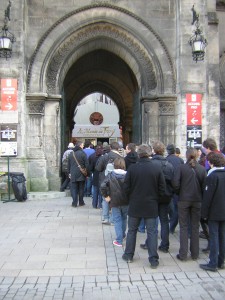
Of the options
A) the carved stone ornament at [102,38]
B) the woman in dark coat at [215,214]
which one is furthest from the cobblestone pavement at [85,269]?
the carved stone ornament at [102,38]

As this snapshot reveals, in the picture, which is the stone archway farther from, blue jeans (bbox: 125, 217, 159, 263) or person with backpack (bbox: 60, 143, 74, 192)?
blue jeans (bbox: 125, 217, 159, 263)

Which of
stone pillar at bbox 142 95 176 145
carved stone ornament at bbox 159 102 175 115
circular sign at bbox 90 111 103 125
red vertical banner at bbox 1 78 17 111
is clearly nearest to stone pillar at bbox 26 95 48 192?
red vertical banner at bbox 1 78 17 111

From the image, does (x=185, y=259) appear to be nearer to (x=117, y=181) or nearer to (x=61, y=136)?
(x=117, y=181)

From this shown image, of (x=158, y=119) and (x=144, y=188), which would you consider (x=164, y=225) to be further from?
(x=158, y=119)

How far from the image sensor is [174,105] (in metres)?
13.4

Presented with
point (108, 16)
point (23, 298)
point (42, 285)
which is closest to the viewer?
point (23, 298)

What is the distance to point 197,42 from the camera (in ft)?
40.6

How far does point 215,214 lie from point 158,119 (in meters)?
7.99

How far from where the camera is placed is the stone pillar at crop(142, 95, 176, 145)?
43.8 ft

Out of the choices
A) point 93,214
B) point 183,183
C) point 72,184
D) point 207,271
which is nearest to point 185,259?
point 207,271

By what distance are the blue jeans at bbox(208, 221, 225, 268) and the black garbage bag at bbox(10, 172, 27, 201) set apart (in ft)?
22.6

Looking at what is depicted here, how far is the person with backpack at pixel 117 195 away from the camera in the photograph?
271 inches

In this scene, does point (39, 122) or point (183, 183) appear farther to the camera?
point (39, 122)

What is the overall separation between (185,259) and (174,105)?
7.67m
